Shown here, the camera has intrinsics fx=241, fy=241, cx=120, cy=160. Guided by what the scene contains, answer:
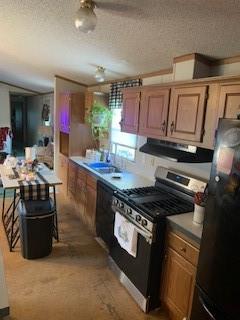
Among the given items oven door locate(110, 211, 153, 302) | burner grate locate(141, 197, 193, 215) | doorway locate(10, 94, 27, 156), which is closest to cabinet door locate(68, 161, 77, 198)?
oven door locate(110, 211, 153, 302)

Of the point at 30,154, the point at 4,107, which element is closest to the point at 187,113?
the point at 30,154

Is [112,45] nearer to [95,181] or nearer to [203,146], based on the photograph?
[203,146]

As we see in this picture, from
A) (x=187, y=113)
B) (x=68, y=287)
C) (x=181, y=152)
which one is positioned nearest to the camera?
(x=187, y=113)

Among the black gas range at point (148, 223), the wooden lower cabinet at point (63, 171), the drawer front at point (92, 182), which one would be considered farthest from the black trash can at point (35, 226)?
the wooden lower cabinet at point (63, 171)

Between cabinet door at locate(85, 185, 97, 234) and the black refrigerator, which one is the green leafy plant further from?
the black refrigerator

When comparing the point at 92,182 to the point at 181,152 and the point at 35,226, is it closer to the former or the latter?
the point at 35,226

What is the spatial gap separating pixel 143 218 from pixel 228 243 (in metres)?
0.84

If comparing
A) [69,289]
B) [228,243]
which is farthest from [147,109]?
[69,289]

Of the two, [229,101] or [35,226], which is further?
[35,226]

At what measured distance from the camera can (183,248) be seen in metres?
1.84

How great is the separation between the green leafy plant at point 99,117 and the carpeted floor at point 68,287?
→ 6.20 ft

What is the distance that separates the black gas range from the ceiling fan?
145 cm

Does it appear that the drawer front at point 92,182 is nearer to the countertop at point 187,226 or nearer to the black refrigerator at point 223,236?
the countertop at point 187,226

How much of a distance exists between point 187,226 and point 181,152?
686 millimetres
